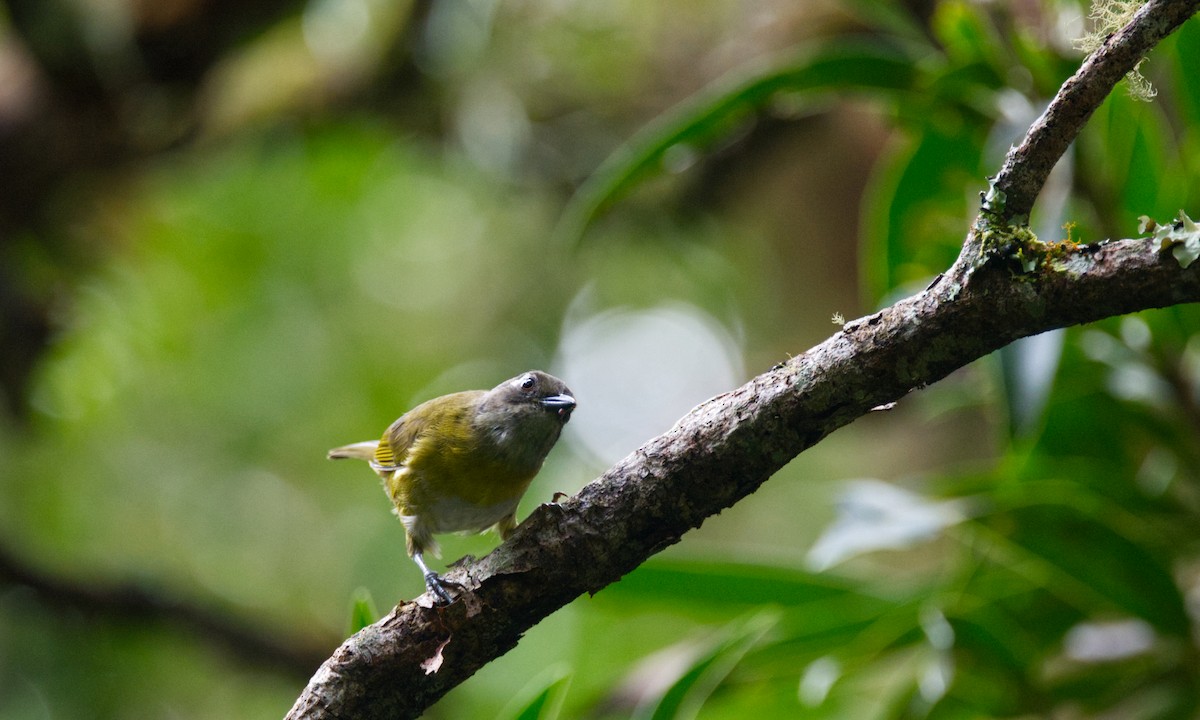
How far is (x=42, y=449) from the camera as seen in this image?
178 inches

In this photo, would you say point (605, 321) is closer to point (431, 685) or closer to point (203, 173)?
point (203, 173)

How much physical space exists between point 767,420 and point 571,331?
431cm

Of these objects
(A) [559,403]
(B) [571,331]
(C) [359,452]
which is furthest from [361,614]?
(B) [571,331]

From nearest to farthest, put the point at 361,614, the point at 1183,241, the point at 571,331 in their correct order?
the point at 1183,241, the point at 361,614, the point at 571,331

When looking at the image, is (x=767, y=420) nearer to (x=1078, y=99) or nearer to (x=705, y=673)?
(x=1078, y=99)

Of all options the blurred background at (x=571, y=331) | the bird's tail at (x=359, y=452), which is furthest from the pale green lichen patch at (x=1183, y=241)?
the bird's tail at (x=359, y=452)

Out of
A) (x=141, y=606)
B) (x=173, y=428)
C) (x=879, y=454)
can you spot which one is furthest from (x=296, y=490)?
(x=879, y=454)

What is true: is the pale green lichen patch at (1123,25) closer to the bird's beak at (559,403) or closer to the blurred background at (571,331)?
the blurred background at (571,331)

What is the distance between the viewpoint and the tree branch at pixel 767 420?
85 centimetres

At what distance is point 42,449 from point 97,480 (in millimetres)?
457

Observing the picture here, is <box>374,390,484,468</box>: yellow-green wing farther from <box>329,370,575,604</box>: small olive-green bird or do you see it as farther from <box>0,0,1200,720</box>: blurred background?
<box>0,0,1200,720</box>: blurred background

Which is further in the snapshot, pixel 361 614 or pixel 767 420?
pixel 361 614

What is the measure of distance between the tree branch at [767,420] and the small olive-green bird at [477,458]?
0.51 m

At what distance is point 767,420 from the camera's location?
991 mm
